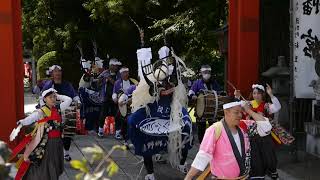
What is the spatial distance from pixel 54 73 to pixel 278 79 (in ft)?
14.2

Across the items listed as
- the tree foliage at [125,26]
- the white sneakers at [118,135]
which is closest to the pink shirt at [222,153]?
the white sneakers at [118,135]

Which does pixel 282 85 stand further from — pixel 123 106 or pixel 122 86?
pixel 122 86

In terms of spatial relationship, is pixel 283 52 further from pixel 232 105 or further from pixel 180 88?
pixel 232 105

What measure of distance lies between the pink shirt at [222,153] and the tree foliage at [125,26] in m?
10.1

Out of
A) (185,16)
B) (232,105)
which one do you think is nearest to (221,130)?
(232,105)

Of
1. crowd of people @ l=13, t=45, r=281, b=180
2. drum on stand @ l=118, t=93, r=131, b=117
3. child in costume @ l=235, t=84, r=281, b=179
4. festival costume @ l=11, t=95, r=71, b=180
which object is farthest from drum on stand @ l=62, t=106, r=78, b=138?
child in costume @ l=235, t=84, r=281, b=179

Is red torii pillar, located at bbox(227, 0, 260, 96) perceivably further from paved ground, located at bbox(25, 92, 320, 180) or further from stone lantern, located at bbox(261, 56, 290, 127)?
paved ground, located at bbox(25, 92, 320, 180)

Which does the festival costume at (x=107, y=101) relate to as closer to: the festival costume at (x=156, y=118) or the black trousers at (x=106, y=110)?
the black trousers at (x=106, y=110)

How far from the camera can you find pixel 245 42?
10148mm

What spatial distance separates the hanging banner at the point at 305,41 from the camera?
864 centimetres

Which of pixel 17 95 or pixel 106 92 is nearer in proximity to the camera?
pixel 17 95

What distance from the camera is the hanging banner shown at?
28.3 ft

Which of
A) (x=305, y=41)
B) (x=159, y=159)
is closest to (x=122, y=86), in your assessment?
(x=159, y=159)

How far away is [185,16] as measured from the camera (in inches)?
594
